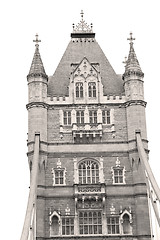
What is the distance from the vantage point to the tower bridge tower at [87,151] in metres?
47.1

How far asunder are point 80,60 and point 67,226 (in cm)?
1592

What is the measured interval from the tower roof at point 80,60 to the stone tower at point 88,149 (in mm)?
89

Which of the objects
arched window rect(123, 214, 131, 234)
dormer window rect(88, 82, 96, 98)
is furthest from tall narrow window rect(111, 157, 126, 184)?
dormer window rect(88, 82, 96, 98)

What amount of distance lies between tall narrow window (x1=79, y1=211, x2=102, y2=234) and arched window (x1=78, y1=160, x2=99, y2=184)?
8.87 ft

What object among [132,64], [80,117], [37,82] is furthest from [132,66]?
[37,82]

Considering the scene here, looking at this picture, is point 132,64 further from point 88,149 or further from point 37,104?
point 37,104

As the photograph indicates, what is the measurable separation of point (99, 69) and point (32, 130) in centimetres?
889

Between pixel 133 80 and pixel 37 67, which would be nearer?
pixel 133 80

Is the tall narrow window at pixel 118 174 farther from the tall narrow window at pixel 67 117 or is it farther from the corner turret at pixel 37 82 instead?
the corner turret at pixel 37 82

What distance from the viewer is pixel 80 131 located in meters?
50.3

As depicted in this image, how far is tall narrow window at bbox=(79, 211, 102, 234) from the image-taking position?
4709cm

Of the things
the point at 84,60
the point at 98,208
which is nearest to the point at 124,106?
the point at 84,60

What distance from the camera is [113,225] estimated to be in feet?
155

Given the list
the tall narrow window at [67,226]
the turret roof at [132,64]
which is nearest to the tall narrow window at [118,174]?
the tall narrow window at [67,226]
